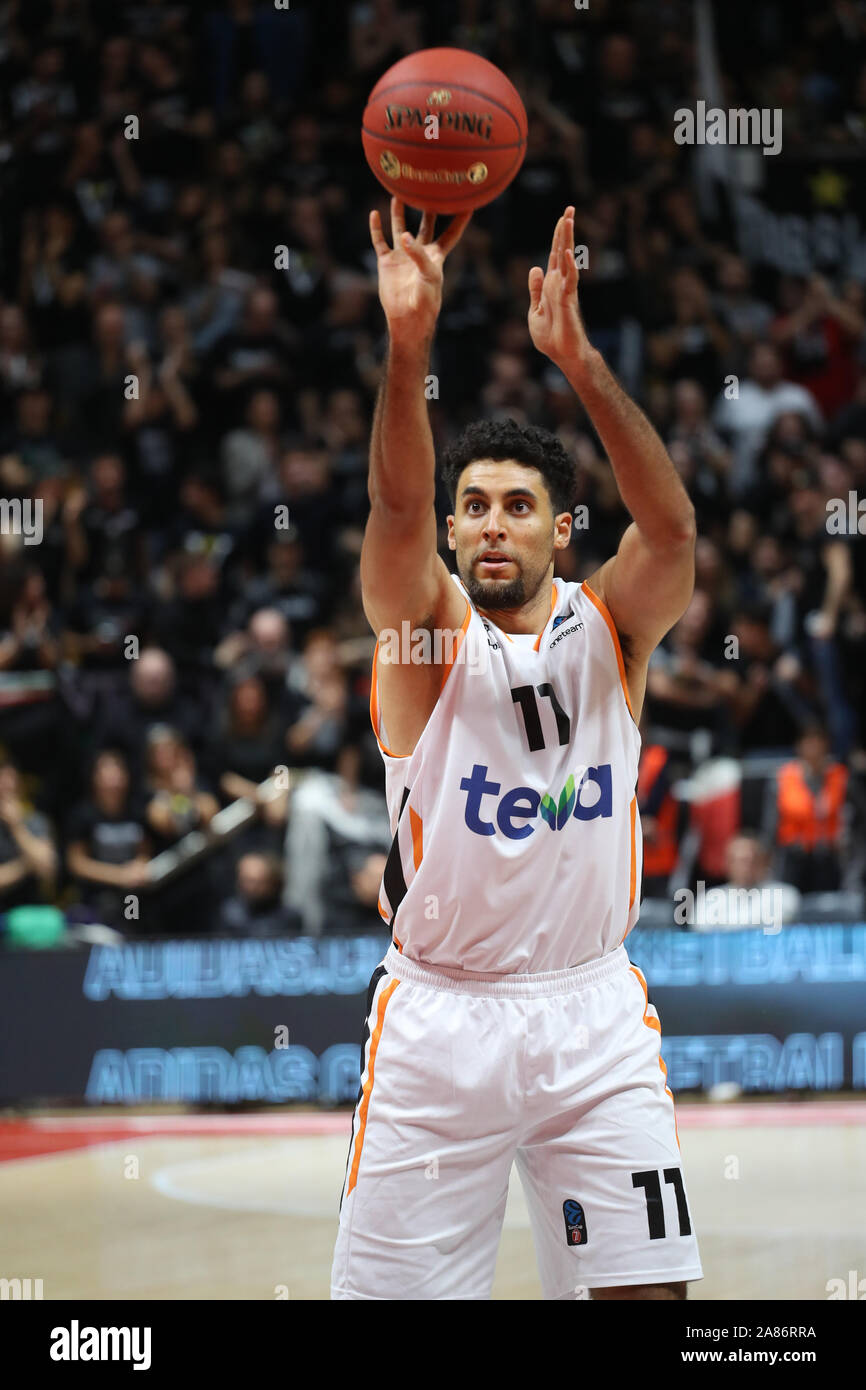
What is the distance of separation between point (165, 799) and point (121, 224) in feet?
17.2

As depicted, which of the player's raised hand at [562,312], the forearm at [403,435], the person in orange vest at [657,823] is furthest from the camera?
the person in orange vest at [657,823]

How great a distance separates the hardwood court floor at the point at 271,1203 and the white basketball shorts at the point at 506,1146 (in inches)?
83.8

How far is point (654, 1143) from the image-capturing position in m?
3.61

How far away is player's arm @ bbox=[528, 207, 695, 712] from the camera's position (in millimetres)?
3701

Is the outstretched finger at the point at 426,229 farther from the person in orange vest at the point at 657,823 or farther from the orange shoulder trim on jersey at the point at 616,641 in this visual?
the person in orange vest at the point at 657,823

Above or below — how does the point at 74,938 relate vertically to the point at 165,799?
below

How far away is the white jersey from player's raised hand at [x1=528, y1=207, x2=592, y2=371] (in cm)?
62

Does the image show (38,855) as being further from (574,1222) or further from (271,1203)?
(574,1222)

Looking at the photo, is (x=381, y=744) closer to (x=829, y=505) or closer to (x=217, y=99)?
(x=829, y=505)

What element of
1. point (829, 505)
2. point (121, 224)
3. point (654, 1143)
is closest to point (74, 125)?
point (121, 224)

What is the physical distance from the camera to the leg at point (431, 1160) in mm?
3500

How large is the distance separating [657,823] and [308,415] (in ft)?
14.3
